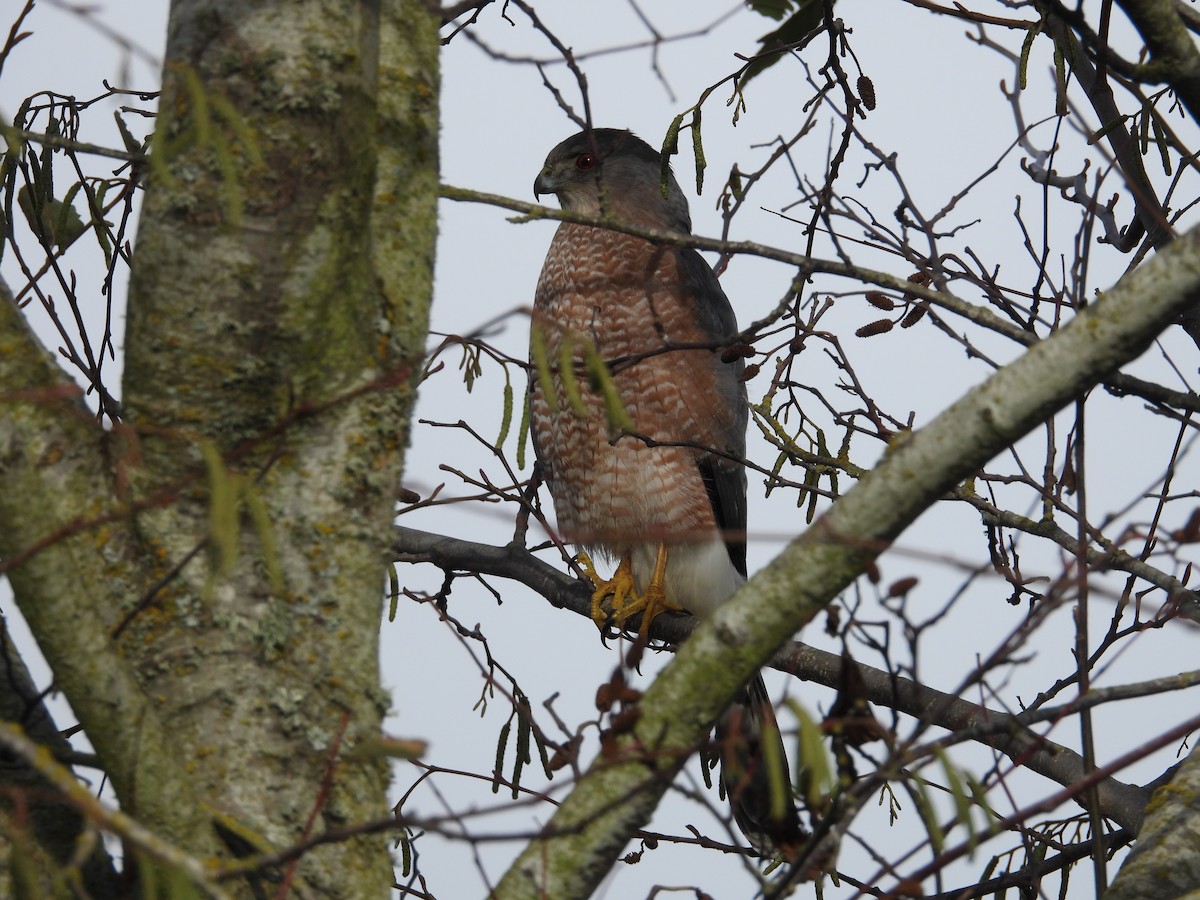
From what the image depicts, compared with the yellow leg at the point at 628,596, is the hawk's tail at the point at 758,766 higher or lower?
lower

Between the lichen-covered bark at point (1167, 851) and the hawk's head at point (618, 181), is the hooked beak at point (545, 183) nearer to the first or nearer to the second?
the hawk's head at point (618, 181)

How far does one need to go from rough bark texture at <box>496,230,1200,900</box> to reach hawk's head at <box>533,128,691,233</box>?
3.77 metres

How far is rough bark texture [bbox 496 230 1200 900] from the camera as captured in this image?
1.62m

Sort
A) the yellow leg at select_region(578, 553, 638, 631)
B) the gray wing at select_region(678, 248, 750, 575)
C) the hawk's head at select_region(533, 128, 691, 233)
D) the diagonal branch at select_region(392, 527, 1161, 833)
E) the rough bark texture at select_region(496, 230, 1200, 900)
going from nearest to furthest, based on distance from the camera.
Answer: the rough bark texture at select_region(496, 230, 1200, 900), the diagonal branch at select_region(392, 527, 1161, 833), the yellow leg at select_region(578, 553, 638, 631), the gray wing at select_region(678, 248, 750, 575), the hawk's head at select_region(533, 128, 691, 233)

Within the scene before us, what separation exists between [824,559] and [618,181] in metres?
4.28

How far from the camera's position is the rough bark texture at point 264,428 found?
1.79 metres

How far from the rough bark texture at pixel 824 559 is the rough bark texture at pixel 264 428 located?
0.32 metres

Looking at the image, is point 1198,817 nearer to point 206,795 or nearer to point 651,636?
point 206,795

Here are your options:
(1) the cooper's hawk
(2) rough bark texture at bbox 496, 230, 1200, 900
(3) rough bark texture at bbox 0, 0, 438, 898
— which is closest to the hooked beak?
(1) the cooper's hawk

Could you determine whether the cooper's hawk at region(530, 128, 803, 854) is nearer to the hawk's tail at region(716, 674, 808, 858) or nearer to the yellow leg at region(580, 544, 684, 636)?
the yellow leg at region(580, 544, 684, 636)

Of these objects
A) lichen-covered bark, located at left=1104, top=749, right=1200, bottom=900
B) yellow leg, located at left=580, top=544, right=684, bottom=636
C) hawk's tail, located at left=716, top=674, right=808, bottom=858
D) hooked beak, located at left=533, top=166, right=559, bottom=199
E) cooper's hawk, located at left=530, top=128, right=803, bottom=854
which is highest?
hooked beak, located at left=533, top=166, right=559, bottom=199

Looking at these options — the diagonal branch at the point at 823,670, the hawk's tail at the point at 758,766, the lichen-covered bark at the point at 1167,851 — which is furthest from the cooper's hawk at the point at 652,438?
the lichen-covered bark at the point at 1167,851

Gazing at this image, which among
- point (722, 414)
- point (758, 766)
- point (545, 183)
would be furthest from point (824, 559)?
point (545, 183)

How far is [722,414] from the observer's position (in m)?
5.01
